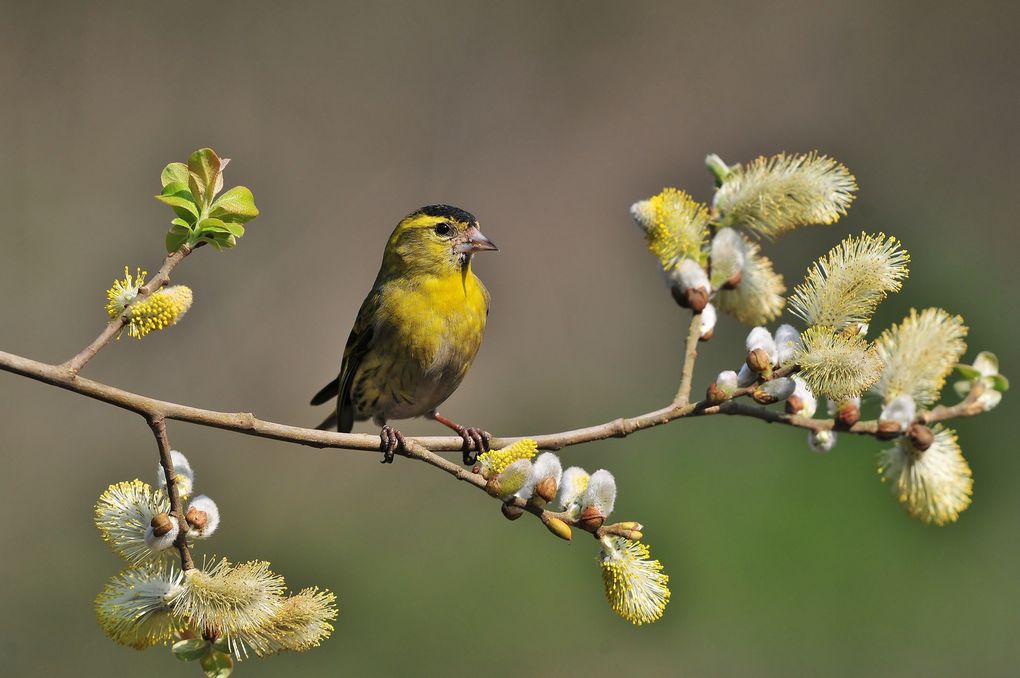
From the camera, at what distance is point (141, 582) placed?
2.06 metres

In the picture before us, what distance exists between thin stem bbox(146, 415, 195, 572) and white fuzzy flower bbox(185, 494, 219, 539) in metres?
0.02

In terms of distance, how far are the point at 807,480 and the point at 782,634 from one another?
1.03 m

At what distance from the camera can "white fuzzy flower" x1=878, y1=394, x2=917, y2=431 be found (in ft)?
6.84

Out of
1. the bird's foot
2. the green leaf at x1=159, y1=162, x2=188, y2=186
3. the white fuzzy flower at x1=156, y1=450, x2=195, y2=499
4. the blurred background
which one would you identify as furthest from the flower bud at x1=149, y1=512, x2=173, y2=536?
the blurred background

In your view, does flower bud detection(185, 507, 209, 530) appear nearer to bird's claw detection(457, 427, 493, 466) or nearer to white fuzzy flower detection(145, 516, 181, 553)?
white fuzzy flower detection(145, 516, 181, 553)

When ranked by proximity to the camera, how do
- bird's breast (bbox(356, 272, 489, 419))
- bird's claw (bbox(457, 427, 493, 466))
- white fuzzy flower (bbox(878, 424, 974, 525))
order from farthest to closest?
bird's breast (bbox(356, 272, 489, 419)) < bird's claw (bbox(457, 427, 493, 466)) < white fuzzy flower (bbox(878, 424, 974, 525))

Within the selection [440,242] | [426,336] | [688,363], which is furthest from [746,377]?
[440,242]

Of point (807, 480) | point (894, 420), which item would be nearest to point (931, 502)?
point (894, 420)

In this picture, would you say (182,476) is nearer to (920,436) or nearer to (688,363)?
(688,363)

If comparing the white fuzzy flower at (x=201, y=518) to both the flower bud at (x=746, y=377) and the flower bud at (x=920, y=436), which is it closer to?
the flower bud at (x=746, y=377)

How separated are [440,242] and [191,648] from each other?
2.07m

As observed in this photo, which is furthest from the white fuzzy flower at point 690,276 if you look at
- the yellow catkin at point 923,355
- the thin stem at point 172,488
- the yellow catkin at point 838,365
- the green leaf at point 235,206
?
the thin stem at point 172,488

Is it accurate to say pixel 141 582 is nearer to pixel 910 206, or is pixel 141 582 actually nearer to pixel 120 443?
pixel 120 443

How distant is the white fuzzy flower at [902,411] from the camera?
6.84 feet
